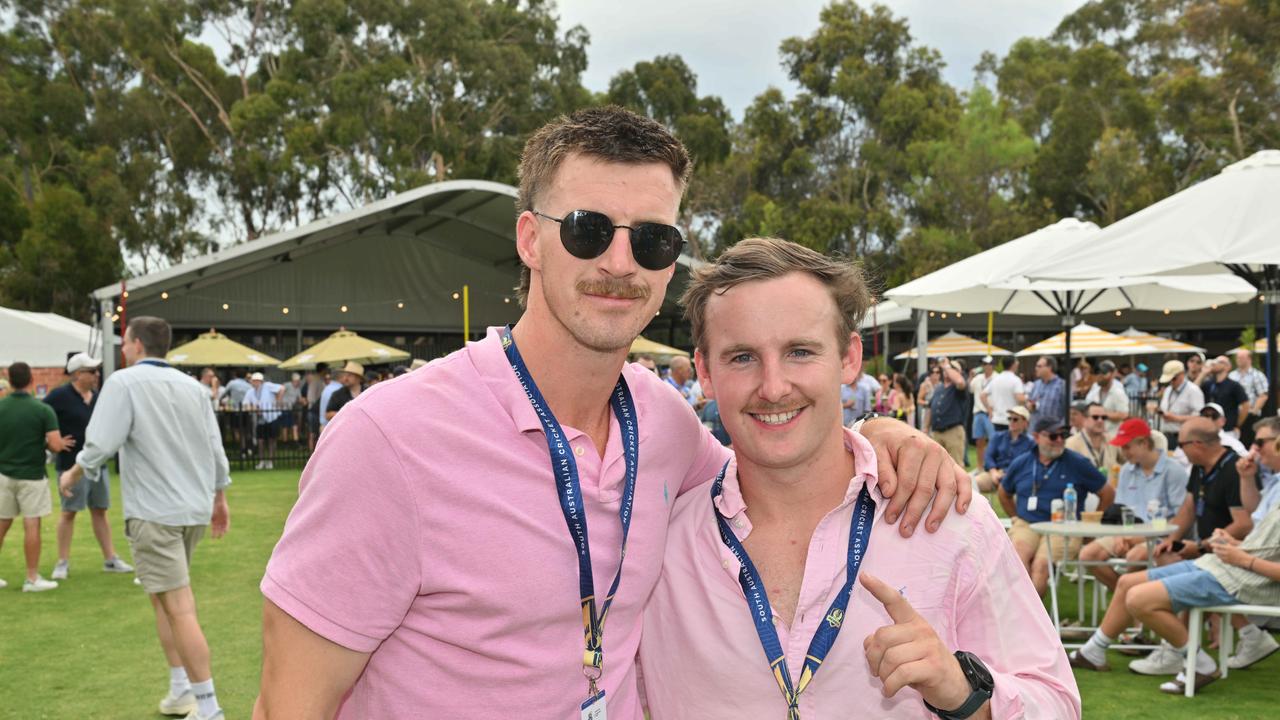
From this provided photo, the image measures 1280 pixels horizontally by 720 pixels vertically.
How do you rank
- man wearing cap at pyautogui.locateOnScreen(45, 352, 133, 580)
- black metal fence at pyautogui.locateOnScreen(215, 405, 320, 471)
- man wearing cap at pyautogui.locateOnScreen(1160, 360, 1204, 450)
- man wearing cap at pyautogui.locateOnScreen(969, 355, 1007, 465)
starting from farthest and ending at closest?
black metal fence at pyautogui.locateOnScreen(215, 405, 320, 471), man wearing cap at pyautogui.locateOnScreen(969, 355, 1007, 465), man wearing cap at pyautogui.locateOnScreen(1160, 360, 1204, 450), man wearing cap at pyautogui.locateOnScreen(45, 352, 133, 580)

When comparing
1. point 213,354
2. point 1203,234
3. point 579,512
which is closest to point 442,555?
point 579,512

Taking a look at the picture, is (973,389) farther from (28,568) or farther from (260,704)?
(260,704)

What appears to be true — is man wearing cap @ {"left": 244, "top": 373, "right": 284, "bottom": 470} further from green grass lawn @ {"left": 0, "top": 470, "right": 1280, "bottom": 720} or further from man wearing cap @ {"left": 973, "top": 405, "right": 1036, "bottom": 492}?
man wearing cap @ {"left": 973, "top": 405, "right": 1036, "bottom": 492}

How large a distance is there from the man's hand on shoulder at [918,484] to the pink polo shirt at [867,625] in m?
0.03

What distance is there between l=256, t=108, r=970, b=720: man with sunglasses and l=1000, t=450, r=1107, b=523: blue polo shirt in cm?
663

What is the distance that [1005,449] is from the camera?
1071cm

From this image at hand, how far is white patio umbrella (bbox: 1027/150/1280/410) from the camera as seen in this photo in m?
7.04

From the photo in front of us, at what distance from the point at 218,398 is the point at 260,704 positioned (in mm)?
20682

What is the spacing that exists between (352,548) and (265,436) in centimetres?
1982

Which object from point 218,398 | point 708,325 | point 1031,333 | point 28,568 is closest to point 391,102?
point 218,398

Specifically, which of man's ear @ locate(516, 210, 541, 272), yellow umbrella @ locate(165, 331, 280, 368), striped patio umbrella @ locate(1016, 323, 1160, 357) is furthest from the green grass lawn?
yellow umbrella @ locate(165, 331, 280, 368)

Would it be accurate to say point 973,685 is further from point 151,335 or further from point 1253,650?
point 1253,650

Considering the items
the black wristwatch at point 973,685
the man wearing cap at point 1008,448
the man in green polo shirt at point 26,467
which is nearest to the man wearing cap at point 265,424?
the man in green polo shirt at point 26,467

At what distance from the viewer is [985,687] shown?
1813 millimetres
